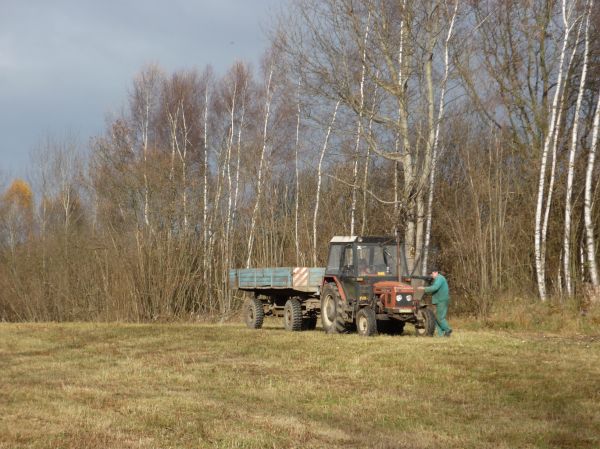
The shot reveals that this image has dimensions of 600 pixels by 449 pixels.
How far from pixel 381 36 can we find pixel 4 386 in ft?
56.2

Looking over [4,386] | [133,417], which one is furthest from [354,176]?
[133,417]

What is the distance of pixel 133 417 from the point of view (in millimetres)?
9500

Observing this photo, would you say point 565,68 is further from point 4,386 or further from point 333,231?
point 4,386

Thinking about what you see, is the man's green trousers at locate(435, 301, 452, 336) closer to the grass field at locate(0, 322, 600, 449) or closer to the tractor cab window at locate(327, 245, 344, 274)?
the grass field at locate(0, 322, 600, 449)

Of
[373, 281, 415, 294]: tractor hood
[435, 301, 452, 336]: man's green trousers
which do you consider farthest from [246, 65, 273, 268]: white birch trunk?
[435, 301, 452, 336]: man's green trousers

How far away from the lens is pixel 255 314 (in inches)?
928

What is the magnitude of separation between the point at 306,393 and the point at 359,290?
831cm

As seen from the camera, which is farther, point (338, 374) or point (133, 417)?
point (338, 374)

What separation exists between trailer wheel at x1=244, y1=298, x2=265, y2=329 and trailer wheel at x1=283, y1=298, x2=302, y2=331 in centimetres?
126

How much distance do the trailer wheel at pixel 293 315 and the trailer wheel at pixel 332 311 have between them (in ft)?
4.23

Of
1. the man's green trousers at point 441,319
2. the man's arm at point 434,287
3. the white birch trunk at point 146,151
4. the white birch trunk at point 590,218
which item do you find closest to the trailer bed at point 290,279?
the man's arm at point 434,287

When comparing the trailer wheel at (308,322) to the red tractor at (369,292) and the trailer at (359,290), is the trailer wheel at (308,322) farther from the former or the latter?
the red tractor at (369,292)

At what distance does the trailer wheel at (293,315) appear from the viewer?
72.3 feet

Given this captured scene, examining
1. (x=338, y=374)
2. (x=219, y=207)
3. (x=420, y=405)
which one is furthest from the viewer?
(x=219, y=207)
